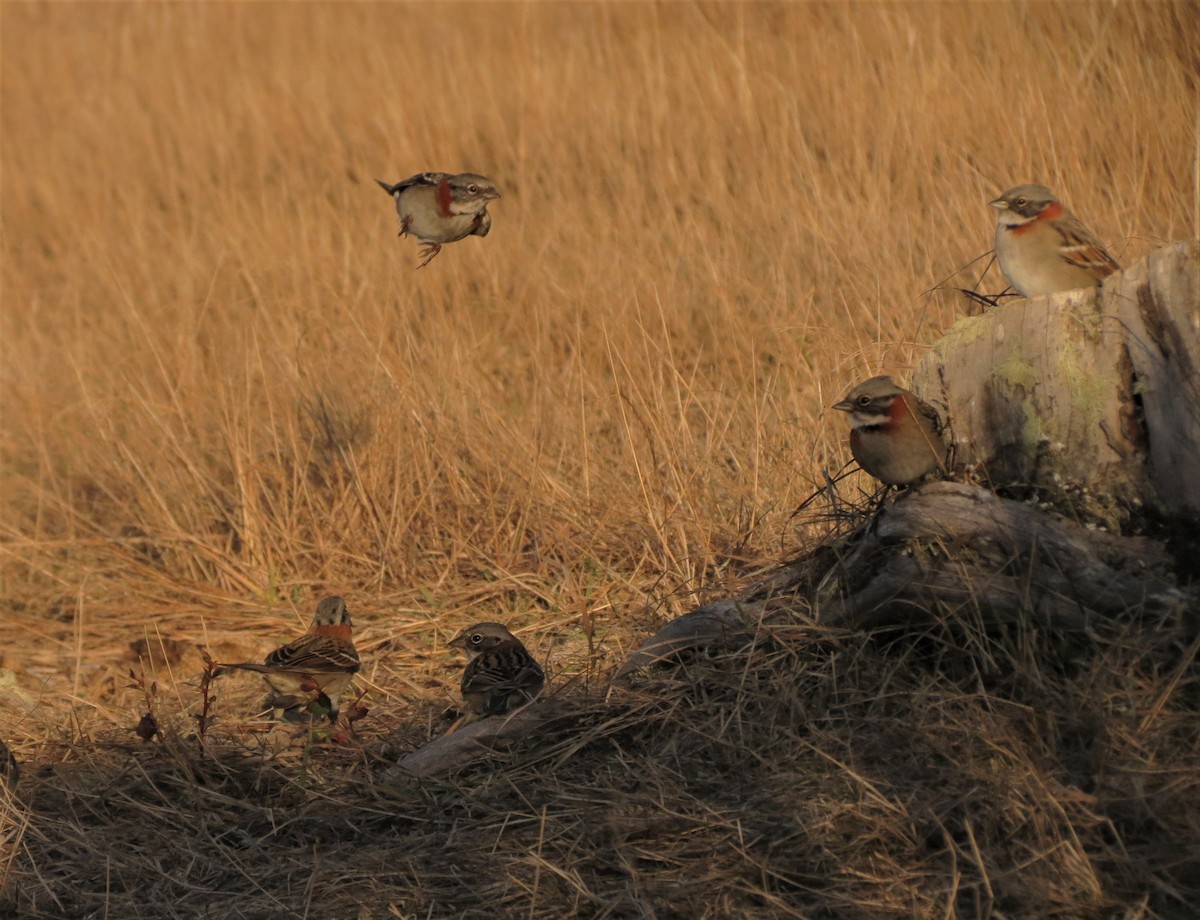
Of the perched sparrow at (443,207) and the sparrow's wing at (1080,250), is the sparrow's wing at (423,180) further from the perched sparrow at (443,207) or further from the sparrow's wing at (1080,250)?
the sparrow's wing at (1080,250)

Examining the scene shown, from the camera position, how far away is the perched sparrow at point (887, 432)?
457 cm

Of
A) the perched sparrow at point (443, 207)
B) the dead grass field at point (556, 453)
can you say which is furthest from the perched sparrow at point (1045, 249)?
the perched sparrow at point (443, 207)

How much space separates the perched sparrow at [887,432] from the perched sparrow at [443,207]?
4.15 ft

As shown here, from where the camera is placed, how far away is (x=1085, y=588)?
4.21 m

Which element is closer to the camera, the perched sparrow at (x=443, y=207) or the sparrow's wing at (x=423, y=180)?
the perched sparrow at (x=443, y=207)

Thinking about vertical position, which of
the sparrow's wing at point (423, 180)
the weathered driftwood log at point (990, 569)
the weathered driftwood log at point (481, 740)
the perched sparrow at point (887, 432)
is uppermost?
the sparrow's wing at point (423, 180)

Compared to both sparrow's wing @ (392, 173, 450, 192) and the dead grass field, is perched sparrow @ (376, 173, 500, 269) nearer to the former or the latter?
sparrow's wing @ (392, 173, 450, 192)

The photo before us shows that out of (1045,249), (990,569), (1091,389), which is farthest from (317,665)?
(1045,249)

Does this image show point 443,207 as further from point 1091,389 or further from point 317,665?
point 1091,389

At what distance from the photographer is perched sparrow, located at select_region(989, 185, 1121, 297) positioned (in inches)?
197

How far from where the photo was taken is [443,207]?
439cm

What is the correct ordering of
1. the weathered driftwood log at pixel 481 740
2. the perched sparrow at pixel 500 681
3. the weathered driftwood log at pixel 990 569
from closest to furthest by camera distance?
the weathered driftwood log at pixel 990 569 → the weathered driftwood log at pixel 481 740 → the perched sparrow at pixel 500 681

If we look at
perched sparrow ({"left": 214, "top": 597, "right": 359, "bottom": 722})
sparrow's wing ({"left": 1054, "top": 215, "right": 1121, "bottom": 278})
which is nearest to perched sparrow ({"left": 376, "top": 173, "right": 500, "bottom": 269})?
perched sparrow ({"left": 214, "top": 597, "right": 359, "bottom": 722})

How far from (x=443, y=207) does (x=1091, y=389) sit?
2.07 meters
